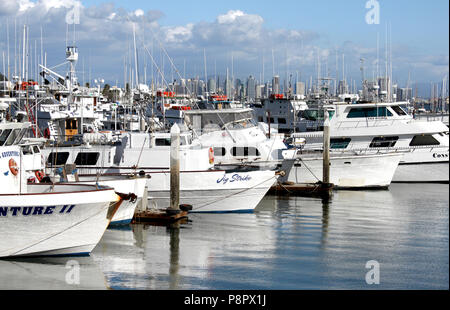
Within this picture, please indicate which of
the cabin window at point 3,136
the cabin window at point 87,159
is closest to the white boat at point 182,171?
the cabin window at point 87,159

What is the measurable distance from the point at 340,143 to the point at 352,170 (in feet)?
11.3

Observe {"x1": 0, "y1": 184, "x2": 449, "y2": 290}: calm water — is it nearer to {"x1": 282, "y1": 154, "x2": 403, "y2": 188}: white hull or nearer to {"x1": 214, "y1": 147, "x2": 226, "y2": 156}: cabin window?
{"x1": 214, "y1": 147, "x2": 226, "y2": 156}: cabin window

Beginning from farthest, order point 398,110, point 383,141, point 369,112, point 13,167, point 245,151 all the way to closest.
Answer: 1. point 398,110
2. point 369,112
3. point 383,141
4. point 245,151
5. point 13,167

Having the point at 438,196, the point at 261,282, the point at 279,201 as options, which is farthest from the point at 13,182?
the point at 438,196

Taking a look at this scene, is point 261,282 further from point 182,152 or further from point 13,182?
point 182,152

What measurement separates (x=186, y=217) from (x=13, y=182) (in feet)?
21.9

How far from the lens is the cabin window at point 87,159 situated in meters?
24.1

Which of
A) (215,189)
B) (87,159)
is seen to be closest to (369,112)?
(215,189)

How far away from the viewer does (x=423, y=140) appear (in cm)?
3177

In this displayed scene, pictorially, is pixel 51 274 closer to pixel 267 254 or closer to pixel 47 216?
pixel 47 216

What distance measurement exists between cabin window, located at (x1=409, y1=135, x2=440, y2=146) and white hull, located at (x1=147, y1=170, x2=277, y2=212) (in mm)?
12043

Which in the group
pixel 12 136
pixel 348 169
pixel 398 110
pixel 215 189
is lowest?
pixel 215 189

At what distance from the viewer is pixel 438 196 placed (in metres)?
27.4

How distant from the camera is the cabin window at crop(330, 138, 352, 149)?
32906 mm
